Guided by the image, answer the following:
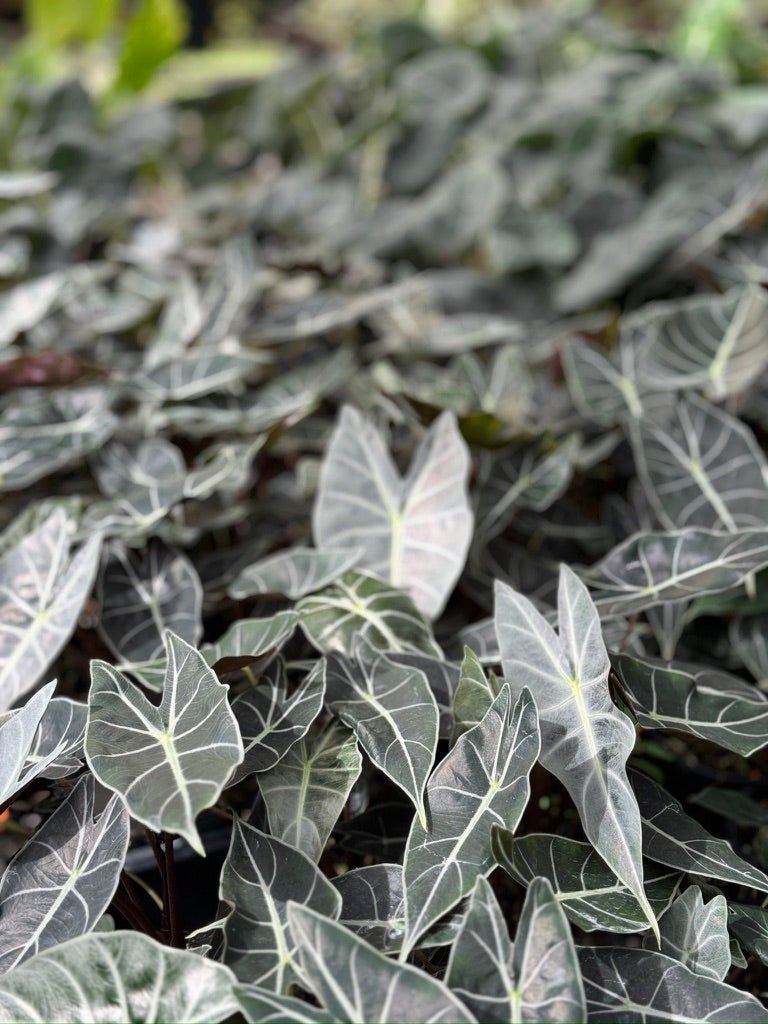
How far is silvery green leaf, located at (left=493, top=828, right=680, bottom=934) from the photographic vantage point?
692 millimetres

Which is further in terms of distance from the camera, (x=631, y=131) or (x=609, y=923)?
(x=631, y=131)

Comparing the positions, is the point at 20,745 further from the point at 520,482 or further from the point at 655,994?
the point at 520,482

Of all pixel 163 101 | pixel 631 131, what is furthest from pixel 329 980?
pixel 163 101

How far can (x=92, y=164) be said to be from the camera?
2.24 m

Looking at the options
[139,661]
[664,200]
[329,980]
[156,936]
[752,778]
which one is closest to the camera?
[329,980]

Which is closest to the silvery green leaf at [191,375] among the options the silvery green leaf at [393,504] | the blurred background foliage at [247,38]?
the silvery green leaf at [393,504]

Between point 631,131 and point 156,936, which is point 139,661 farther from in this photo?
point 631,131

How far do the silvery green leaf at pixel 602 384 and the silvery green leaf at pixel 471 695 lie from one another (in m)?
0.57

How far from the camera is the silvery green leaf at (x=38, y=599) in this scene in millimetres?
907

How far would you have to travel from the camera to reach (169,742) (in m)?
0.71

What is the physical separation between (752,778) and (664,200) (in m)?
1.25

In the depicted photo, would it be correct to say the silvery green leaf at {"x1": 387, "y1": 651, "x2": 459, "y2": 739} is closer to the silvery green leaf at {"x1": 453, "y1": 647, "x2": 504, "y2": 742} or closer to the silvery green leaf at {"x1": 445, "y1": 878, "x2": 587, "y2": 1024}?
the silvery green leaf at {"x1": 453, "y1": 647, "x2": 504, "y2": 742}

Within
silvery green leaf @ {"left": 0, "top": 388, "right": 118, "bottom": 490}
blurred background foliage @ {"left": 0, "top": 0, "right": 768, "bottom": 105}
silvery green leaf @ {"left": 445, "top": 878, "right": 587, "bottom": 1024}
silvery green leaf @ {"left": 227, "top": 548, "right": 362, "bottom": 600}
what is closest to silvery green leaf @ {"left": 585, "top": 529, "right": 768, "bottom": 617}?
silvery green leaf @ {"left": 227, "top": 548, "right": 362, "bottom": 600}

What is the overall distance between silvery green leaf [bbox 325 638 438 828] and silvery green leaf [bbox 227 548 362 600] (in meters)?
0.10
